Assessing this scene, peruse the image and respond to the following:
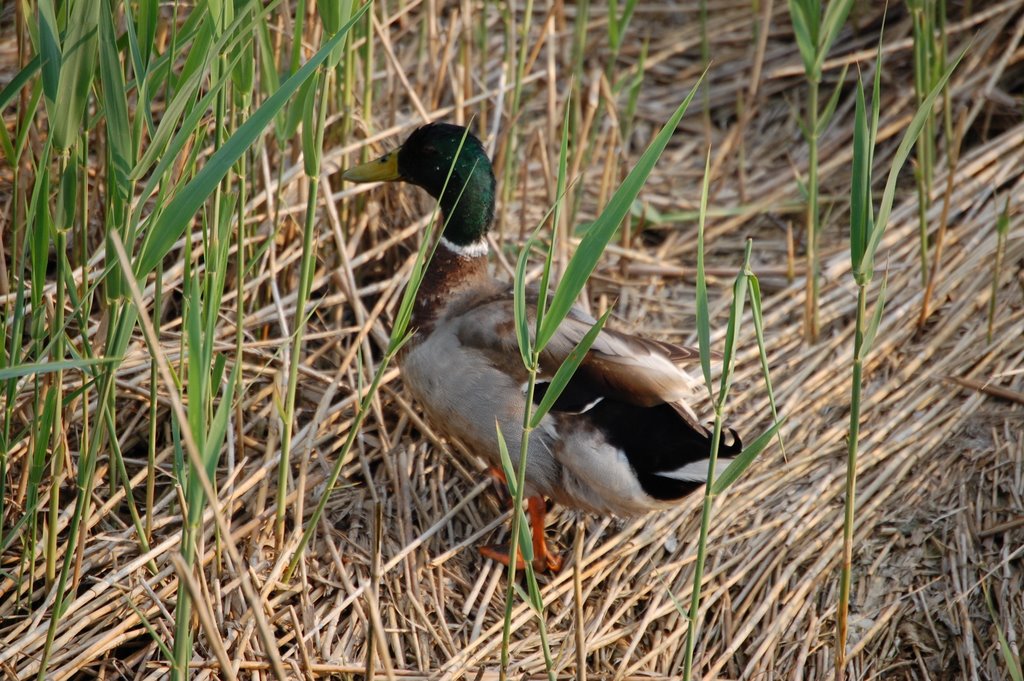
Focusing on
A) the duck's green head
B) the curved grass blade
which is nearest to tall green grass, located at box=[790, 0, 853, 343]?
the duck's green head

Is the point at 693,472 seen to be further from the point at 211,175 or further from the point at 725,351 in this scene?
the point at 211,175

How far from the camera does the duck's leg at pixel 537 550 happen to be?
2.72 metres

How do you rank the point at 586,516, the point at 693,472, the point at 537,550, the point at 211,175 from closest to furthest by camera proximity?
the point at 211,175, the point at 693,472, the point at 537,550, the point at 586,516

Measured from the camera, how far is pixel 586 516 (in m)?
2.90

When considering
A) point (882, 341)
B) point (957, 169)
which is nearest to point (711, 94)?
point (957, 169)

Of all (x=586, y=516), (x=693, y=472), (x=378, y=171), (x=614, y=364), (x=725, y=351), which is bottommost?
(x=586, y=516)

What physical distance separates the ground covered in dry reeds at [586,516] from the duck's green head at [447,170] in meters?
0.20

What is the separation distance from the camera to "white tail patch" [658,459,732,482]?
2.38 meters

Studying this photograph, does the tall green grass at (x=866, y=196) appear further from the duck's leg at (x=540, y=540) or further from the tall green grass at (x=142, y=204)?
the duck's leg at (x=540, y=540)

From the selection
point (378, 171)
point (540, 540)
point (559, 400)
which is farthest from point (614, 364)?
point (378, 171)

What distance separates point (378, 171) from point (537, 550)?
1.14m

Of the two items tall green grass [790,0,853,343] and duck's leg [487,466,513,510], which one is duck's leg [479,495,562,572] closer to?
duck's leg [487,466,513,510]

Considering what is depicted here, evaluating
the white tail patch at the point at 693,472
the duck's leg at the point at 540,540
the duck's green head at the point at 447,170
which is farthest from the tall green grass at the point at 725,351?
the duck's green head at the point at 447,170

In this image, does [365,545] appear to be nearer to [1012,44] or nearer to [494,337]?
[494,337]
